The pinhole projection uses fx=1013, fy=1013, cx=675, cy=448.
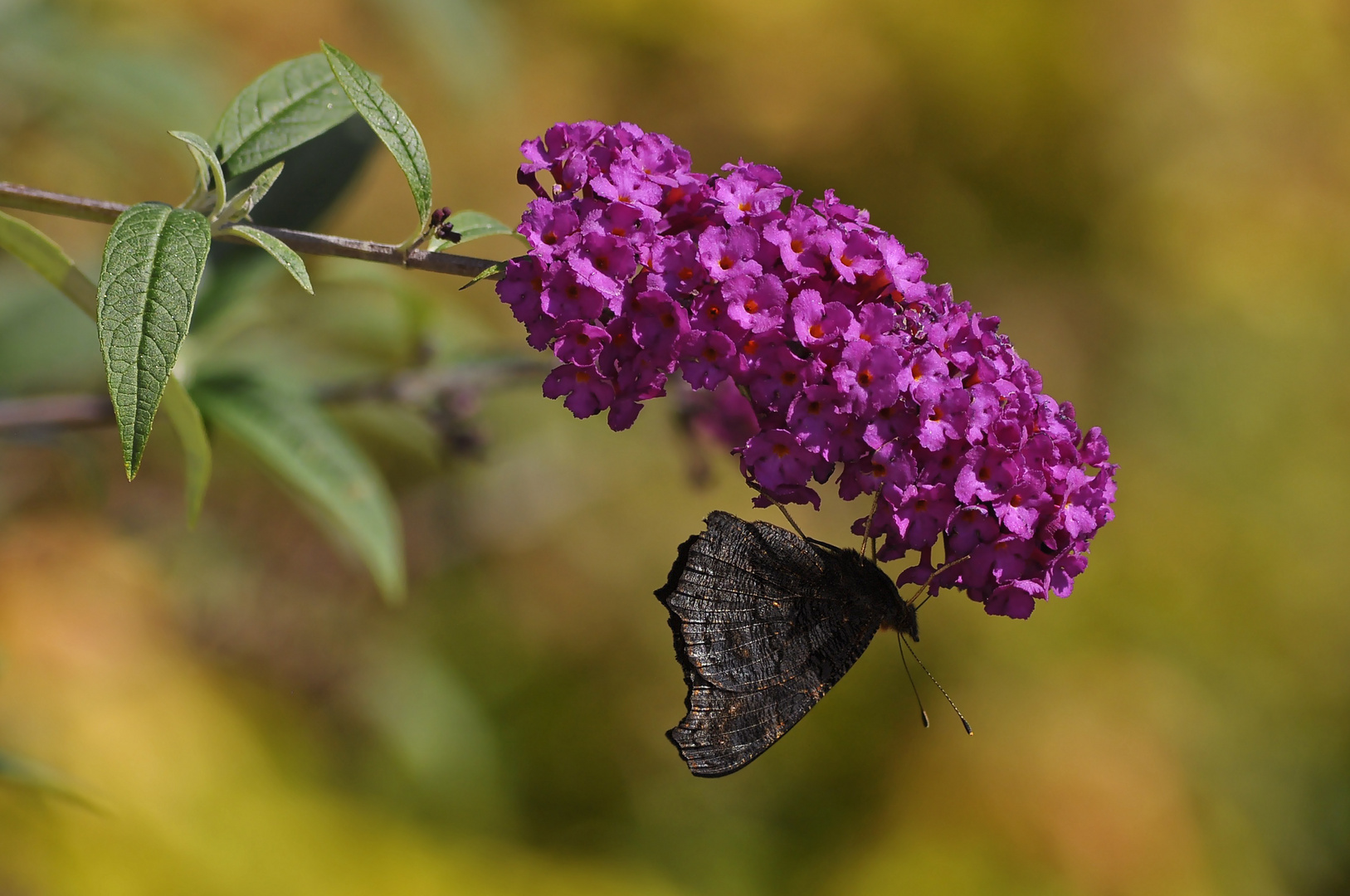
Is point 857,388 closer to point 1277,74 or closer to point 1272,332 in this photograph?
point 1272,332

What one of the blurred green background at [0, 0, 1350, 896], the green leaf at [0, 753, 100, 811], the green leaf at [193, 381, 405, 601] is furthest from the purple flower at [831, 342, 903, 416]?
the green leaf at [0, 753, 100, 811]

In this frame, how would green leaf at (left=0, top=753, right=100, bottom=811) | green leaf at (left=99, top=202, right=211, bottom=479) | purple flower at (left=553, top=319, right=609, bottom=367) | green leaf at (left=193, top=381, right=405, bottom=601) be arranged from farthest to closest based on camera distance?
green leaf at (left=193, top=381, right=405, bottom=601) < green leaf at (left=0, top=753, right=100, bottom=811) < purple flower at (left=553, top=319, right=609, bottom=367) < green leaf at (left=99, top=202, right=211, bottom=479)

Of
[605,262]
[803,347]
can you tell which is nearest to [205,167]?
[605,262]

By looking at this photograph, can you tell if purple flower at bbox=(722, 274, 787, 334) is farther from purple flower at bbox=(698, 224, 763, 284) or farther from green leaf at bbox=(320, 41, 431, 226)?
green leaf at bbox=(320, 41, 431, 226)

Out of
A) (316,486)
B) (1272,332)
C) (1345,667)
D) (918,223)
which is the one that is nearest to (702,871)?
(316,486)

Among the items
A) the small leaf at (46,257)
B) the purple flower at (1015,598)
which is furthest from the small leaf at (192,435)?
the purple flower at (1015,598)

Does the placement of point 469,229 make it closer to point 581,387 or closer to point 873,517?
point 581,387
